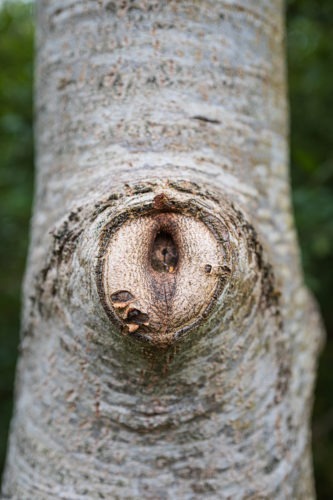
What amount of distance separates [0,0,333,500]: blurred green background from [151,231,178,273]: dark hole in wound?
52.3 inches

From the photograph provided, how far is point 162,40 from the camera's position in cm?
96

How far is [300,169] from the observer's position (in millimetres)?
2418

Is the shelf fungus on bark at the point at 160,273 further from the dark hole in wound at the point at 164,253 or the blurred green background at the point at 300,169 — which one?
the blurred green background at the point at 300,169

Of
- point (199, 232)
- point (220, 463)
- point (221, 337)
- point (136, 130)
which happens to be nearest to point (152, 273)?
point (199, 232)

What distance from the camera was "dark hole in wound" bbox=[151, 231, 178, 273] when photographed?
30.5 inches

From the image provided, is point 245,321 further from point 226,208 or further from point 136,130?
point 136,130

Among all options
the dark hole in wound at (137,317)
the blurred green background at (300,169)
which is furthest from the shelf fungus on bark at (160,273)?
the blurred green background at (300,169)

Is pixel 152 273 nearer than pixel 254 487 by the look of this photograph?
Yes

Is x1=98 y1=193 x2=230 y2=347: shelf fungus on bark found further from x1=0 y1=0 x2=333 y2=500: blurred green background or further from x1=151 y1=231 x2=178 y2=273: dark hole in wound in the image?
x1=0 y1=0 x2=333 y2=500: blurred green background

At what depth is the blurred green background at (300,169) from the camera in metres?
2.14

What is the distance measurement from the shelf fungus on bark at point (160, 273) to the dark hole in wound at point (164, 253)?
2 centimetres

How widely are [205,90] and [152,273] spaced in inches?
16.9

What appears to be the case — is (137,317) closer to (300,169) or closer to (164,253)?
(164,253)

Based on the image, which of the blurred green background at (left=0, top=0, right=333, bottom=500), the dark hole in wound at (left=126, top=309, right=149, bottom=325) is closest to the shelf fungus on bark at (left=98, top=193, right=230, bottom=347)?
the dark hole in wound at (left=126, top=309, right=149, bottom=325)
